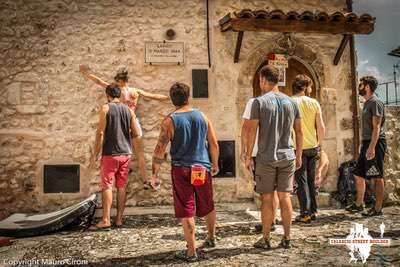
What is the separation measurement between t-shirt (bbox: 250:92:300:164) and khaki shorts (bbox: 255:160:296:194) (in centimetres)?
6

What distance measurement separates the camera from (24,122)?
625 centimetres

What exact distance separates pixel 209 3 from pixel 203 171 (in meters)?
3.86

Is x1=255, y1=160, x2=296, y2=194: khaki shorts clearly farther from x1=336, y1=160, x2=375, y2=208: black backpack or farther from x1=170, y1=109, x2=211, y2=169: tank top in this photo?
x1=336, y1=160, x2=375, y2=208: black backpack

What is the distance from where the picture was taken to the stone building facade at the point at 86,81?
6246 mm

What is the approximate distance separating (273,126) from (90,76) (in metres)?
3.45

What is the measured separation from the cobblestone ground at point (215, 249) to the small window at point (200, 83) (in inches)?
83.0

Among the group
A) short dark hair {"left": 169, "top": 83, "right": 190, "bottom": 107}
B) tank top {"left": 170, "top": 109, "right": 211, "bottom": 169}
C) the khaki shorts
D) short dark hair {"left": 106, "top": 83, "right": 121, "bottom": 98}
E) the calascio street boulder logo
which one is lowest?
the calascio street boulder logo

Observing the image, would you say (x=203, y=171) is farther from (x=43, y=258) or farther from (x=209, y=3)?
(x=209, y=3)

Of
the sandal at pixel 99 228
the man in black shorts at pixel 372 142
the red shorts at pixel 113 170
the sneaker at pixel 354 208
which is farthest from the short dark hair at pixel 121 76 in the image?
the sneaker at pixel 354 208

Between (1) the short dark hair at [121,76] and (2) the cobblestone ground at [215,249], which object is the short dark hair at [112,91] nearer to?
(1) the short dark hair at [121,76]

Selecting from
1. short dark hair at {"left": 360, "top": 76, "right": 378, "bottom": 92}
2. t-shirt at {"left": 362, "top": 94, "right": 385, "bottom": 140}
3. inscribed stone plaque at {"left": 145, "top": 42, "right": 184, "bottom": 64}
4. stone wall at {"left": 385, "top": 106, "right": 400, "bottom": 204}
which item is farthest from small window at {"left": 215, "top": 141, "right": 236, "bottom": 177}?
stone wall at {"left": 385, "top": 106, "right": 400, "bottom": 204}

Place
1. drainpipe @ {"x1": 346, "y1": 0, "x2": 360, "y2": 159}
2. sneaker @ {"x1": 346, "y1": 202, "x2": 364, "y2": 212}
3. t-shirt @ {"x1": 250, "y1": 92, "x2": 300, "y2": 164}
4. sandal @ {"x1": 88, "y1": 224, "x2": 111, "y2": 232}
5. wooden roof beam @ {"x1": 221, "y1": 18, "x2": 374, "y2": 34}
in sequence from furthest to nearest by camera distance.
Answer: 1. drainpipe @ {"x1": 346, "y1": 0, "x2": 360, "y2": 159}
2. wooden roof beam @ {"x1": 221, "y1": 18, "x2": 374, "y2": 34}
3. sneaker @ {"x1": 346, "y1": 202, "x2": 364, "y2": 212}
4. sandal @ {"x1": 88, "y1": 224, "x2": 111, "y2": 232}
5. t-shirt @ {"x1": 250, "y1": 92, "x2": 300, "y2": 164}

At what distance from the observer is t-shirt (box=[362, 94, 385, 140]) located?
5336mm

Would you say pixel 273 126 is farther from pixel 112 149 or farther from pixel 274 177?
pixel 112 149
